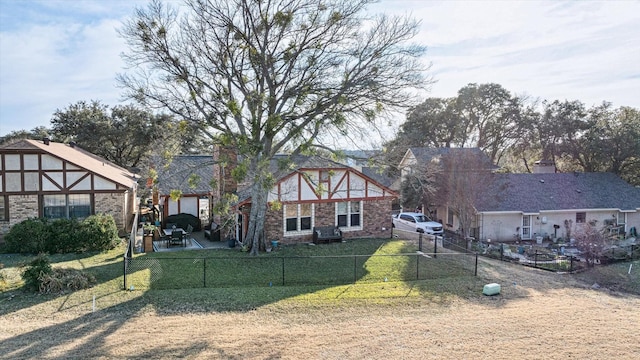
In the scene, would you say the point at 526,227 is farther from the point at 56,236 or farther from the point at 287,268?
the point at 56,236

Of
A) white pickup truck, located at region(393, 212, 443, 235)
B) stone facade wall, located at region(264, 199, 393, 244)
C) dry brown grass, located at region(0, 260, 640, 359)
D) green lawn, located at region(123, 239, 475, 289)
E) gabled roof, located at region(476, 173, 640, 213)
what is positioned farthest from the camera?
gabled roof, located at region(476, 173, 640, 213)

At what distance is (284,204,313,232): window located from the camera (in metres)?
20.4

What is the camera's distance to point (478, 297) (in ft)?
44.3

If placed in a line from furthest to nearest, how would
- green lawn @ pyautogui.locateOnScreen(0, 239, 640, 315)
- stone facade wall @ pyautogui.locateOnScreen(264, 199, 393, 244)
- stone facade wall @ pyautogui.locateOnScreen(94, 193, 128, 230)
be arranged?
stone facade wall @ pyautogui.locateOnScreen(94, 193, 128, 230), stone facade wall @ pyautogui.locateOnScreen(264, 199, 393, 244), green lawn @ pyautogui.locateOnScreen(0, 239, 640, 315)

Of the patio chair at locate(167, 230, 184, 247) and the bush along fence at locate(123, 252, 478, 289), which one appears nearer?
the bush along fence at locate(123, 252, 478, 289)

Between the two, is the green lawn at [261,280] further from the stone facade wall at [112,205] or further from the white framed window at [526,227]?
the white framed window at [526,227]

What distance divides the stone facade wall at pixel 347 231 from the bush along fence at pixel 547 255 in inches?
132

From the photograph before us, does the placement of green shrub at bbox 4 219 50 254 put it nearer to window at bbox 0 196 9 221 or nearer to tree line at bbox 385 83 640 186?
window at bbox 0 196 9 221

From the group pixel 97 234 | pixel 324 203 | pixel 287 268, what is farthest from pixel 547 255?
pixel 97 234

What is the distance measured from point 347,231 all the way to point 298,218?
109 inches

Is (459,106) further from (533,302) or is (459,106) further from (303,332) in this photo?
(303,332)

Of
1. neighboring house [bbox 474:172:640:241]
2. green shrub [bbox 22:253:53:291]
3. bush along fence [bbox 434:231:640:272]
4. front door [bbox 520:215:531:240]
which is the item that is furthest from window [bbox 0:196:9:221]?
front door [bbox 520:215:531:240]

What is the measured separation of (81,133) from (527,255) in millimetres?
36609

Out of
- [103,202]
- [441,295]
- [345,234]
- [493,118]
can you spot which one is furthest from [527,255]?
[493,118]
